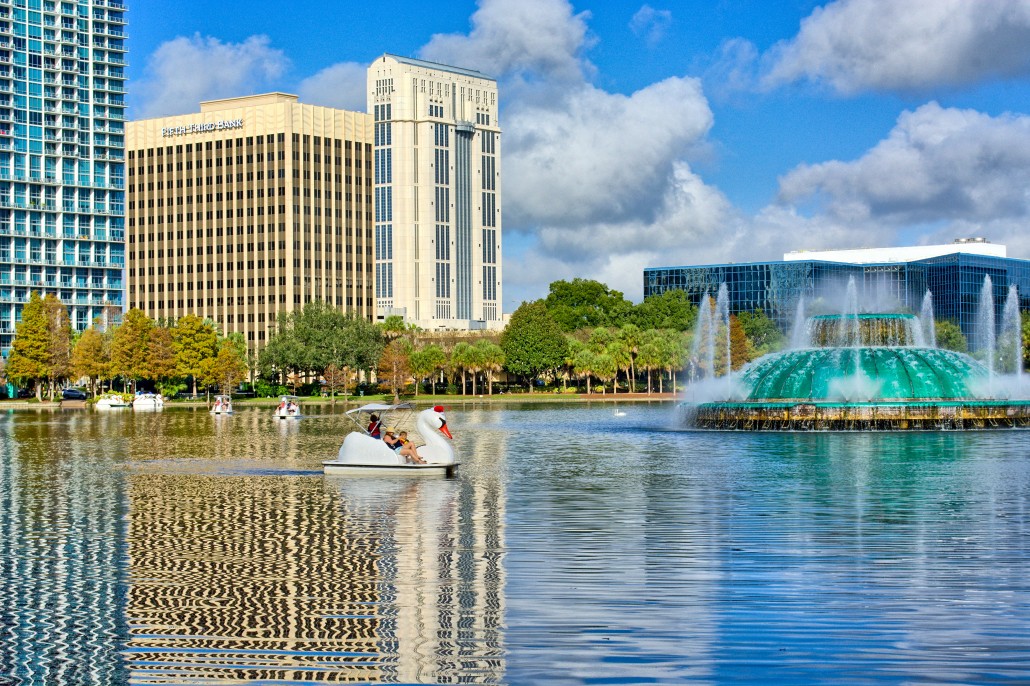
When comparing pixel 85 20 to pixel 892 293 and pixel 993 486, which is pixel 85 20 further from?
pixel 993 486

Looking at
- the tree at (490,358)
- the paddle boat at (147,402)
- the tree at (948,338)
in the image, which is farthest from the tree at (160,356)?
the tree at (948,338)

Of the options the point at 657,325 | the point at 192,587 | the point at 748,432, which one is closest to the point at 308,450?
the point at 748,432

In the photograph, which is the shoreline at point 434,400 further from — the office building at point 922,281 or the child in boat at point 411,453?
the child in boat at point 411,453

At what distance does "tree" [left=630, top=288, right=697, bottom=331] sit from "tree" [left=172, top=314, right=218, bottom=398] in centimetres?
6387

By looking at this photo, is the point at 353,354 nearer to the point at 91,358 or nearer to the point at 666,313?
the point at 91,358

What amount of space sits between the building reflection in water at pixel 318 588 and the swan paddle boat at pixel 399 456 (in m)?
5.12

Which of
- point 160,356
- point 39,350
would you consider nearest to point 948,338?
point 160,356

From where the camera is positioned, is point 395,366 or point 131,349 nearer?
point 131,349

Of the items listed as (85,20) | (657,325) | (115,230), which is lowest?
(657,325)

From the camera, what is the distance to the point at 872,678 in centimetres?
1284

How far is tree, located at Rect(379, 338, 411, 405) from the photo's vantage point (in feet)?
484

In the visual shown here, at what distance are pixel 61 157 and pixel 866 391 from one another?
16121 centimetres

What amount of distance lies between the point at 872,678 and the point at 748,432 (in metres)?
44.2

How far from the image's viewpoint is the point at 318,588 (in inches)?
717
